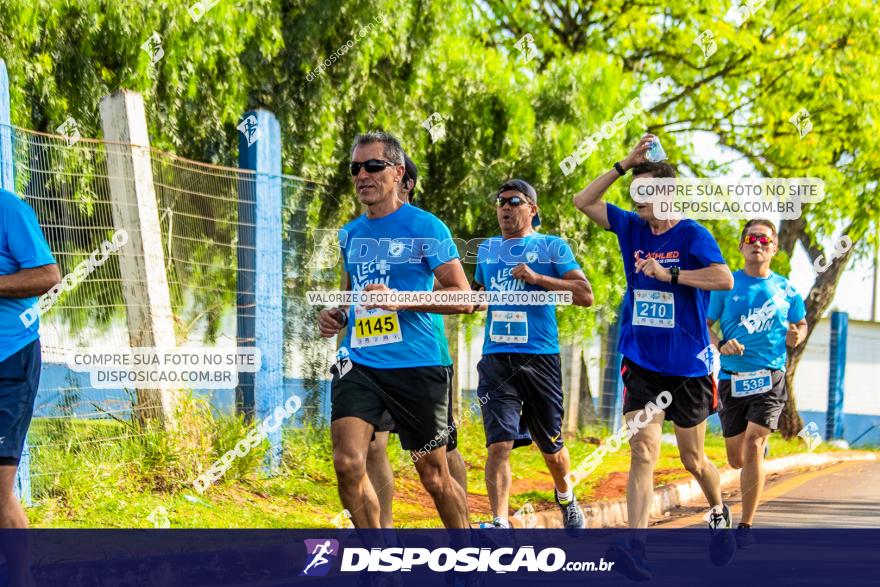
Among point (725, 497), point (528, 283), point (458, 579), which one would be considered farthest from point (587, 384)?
point (458, 579)

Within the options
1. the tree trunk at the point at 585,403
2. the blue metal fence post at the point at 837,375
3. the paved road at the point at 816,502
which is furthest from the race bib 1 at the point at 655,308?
the blue metal fence post at the point at 837,375

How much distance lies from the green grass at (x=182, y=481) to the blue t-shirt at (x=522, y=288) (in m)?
1.35

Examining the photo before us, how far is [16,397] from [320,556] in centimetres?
239

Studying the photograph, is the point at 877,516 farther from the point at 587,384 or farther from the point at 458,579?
the point at 587,384

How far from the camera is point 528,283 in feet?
27.5

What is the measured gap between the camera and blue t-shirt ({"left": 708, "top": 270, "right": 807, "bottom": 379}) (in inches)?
352

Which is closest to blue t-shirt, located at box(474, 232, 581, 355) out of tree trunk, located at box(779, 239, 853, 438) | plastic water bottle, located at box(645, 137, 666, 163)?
plastic water bottle, located at box(645, 137, 666, 163)

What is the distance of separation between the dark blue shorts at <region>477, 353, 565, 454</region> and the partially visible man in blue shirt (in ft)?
11.1

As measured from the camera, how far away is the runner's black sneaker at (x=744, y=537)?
803 centimetres

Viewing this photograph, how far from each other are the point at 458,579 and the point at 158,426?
333cm

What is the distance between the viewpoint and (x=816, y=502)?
11.8 m

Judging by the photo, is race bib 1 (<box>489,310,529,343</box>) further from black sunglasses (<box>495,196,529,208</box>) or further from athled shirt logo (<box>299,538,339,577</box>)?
athled shirt logo (<box>299,538,339,577</box>)

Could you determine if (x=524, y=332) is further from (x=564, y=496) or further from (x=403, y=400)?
(x=403, y=400)

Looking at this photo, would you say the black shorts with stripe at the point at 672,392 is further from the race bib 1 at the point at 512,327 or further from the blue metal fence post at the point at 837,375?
the blue metal fence post at the point at 837,375
